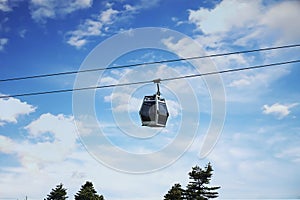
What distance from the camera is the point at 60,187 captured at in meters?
68.4

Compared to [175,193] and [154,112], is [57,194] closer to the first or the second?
[175,193]

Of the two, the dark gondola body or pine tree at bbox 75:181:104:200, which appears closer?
the dark gondola body

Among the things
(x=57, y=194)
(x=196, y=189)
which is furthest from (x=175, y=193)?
(x=57, y=194)

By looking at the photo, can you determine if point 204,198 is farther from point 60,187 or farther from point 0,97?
point 0,97

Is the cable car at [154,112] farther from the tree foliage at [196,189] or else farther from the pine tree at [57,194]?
the pine tree at [57,194]

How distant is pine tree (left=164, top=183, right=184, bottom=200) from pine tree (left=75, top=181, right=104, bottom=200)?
1475 centimetres

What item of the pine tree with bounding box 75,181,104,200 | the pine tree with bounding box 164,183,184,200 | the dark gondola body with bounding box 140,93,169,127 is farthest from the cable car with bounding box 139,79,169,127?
the pine tree with bounding box 75,181,104,200

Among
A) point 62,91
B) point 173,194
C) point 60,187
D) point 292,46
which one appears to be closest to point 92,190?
point 60,187

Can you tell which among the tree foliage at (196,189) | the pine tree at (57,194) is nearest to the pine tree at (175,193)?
the tree foliage at (196,189)

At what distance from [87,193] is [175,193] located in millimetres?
17336

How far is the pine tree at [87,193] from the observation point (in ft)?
190

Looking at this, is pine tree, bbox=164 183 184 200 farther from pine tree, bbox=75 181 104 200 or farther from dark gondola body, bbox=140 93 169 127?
dark gondola body, bbox=140 93 169 127

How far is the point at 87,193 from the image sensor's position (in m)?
58.5

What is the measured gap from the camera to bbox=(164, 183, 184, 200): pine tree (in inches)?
1833
